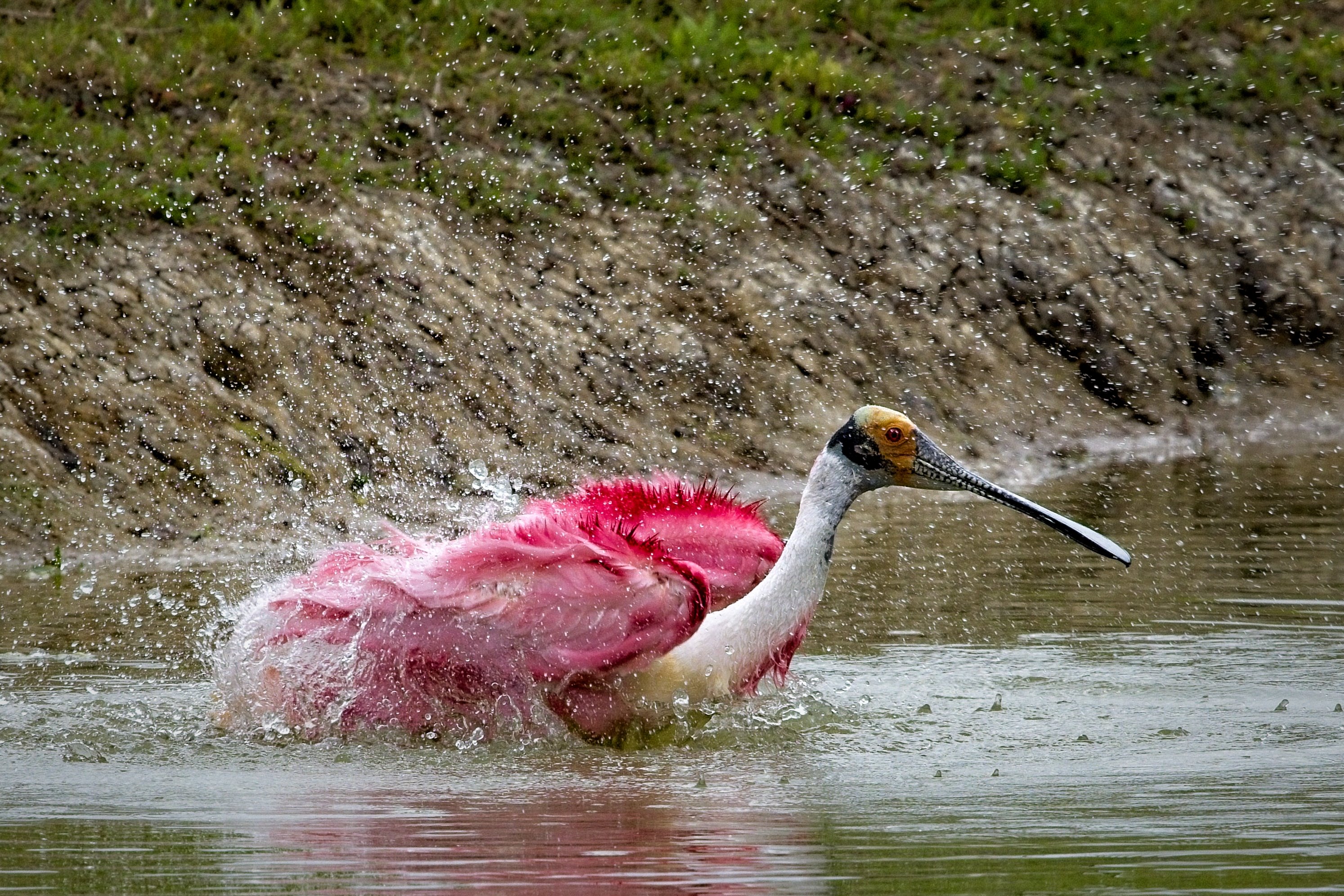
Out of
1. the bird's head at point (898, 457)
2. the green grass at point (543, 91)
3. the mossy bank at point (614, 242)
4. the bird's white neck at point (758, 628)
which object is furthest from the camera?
the green grass at point (543, 91)

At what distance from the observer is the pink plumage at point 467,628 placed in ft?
19.7

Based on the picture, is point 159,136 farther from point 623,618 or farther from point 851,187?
point 623,618

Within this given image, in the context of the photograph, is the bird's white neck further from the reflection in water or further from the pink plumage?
the reflection in water

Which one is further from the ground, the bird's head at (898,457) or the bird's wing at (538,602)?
the bird's head at (898,457)

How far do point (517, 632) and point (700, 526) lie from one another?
37.3 inches

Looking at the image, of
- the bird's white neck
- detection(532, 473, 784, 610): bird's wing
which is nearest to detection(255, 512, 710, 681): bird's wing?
the bird's white neck

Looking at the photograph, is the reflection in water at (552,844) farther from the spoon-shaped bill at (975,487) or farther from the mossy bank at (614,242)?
the mossy bank at (614,242)

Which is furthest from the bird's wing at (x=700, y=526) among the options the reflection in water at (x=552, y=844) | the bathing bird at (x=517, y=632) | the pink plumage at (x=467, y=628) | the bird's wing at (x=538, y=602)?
the reflection in water at (x=552, y=844)

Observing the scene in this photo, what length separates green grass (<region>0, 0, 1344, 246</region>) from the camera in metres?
12.2

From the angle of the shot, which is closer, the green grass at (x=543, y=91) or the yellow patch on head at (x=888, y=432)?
the yellow patch on head at (x=888, y=432)

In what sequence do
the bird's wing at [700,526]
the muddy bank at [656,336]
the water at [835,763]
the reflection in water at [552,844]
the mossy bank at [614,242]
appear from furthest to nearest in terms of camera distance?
the mossy bank at [614,242] → the muddy bank at [656,336] → the bird's wing at [700,526] → the water at [835,763] → the reflection in water at [552,844]

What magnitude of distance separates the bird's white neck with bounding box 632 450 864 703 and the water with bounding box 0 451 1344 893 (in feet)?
0.50

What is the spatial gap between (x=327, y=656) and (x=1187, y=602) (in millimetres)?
3547

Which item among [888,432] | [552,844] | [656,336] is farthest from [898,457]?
[656,336]
